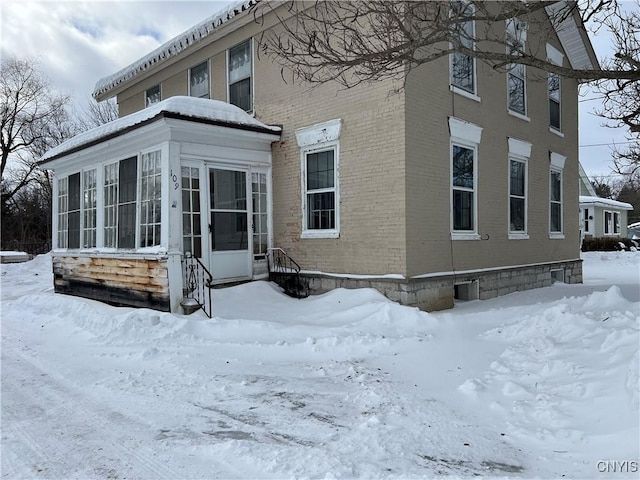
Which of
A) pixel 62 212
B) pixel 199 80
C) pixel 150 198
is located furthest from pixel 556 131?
pixel 62 212

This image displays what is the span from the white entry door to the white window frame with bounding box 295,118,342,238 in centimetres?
127

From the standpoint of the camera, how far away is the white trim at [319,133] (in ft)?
30.7

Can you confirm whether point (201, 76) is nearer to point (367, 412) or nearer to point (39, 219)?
point (367, 412)

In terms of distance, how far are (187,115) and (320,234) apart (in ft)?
11.1

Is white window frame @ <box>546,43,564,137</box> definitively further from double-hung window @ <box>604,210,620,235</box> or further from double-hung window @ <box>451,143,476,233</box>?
double-hung window @ <box>604,210,620,235</box>

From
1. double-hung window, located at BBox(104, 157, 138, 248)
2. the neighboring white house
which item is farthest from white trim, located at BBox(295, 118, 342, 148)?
the neighboring white house

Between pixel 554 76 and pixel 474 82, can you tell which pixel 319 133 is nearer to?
pixel 474 82

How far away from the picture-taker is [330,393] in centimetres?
494

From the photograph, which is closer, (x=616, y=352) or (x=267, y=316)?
(x=616, y=352)

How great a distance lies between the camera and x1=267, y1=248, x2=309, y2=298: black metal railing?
9.95 meters

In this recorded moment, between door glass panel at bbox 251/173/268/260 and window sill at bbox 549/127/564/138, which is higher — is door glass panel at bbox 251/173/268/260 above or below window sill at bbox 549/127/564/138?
below

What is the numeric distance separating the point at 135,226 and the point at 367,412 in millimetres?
6748

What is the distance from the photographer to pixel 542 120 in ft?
42.7

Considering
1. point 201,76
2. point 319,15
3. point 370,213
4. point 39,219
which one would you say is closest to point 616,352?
point 370,213
